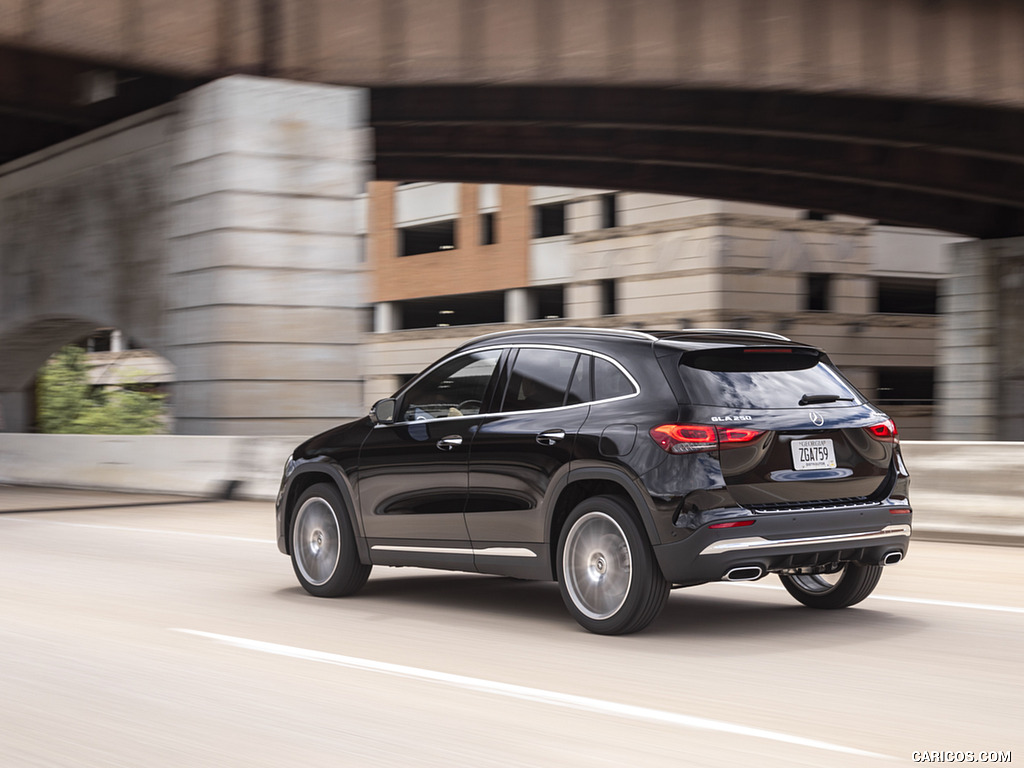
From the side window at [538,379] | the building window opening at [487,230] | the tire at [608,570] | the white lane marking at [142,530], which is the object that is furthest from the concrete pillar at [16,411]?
the building window opening at [487,230]

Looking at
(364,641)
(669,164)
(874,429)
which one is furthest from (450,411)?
(669,164)

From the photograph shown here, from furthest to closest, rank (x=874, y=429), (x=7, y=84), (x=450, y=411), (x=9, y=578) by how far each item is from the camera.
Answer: (x=7, y=84) < (x=9, y=578) < (x=450, y=411) < (x=874, y=429)

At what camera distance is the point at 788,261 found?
4800 centimetres

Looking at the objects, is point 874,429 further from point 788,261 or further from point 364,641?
point 788,261

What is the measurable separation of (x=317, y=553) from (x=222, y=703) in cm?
323

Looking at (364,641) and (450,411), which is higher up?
(450,411)

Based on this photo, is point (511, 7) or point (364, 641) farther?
point (511, 7)

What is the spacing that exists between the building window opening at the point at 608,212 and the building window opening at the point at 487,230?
6468 millimetres

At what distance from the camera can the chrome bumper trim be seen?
6.85 m

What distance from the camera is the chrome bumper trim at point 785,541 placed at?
685 cm

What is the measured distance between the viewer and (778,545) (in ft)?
22.8

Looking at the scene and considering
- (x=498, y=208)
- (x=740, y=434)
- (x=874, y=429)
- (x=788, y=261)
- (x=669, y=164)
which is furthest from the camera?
(x=498, y=208)

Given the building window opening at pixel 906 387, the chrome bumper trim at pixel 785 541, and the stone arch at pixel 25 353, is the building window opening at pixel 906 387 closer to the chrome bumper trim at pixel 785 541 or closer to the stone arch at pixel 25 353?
the stone arch at pixel 25 353

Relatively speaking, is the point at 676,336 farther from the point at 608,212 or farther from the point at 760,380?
the point at 608,212
